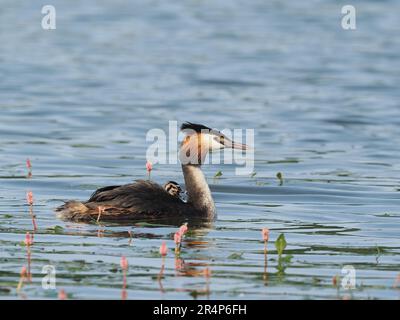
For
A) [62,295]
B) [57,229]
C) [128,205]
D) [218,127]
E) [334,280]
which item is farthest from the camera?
[218,127]

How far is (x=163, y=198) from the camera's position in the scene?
13844mm

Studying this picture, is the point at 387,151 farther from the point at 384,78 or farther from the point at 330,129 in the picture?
the point at 384,78

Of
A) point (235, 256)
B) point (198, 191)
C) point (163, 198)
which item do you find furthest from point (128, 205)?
point (235, 256)

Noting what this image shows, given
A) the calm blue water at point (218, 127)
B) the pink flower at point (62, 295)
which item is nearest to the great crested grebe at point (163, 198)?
the calm blue water at point (218, 127)

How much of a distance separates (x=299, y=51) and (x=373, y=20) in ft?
18.1

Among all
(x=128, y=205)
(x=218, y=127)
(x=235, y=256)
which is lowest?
(x=235, y=256)

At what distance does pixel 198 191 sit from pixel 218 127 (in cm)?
972

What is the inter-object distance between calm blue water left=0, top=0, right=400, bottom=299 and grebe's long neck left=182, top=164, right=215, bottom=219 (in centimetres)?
31

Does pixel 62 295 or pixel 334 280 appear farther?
pixel 334 280

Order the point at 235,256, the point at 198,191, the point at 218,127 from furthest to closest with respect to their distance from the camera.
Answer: the point at 218,127 < the point at 198,191 < the point at 235,256

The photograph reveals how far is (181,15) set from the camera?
1684 inches

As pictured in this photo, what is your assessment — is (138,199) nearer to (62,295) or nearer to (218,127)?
(62,295)
